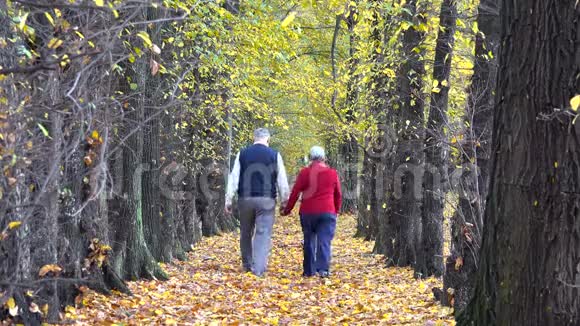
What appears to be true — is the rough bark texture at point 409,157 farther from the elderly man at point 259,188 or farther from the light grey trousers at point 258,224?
the light grey trousers at point 258,224

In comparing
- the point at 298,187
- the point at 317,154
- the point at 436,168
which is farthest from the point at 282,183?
the point at 436,168

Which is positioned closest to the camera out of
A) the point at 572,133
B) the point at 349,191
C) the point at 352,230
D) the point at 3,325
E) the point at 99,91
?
the point at 572,133

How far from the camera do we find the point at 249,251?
44.5 ft

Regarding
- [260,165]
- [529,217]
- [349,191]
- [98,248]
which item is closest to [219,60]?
[260,165]

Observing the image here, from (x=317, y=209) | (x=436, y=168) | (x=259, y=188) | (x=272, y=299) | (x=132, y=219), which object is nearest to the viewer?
(x=272, y=299)

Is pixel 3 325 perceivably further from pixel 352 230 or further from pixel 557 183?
pixel 352 230

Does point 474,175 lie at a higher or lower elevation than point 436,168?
lower

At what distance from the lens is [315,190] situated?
13.7 m

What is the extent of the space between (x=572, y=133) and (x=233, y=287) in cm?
752

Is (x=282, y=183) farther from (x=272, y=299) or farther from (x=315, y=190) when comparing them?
(x=272, y=299)

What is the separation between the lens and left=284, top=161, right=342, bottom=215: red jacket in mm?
13656

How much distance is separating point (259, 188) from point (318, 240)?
4.60 ft

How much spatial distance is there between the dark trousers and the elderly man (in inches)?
28.0

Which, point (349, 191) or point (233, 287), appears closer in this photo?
point (233, 287)
